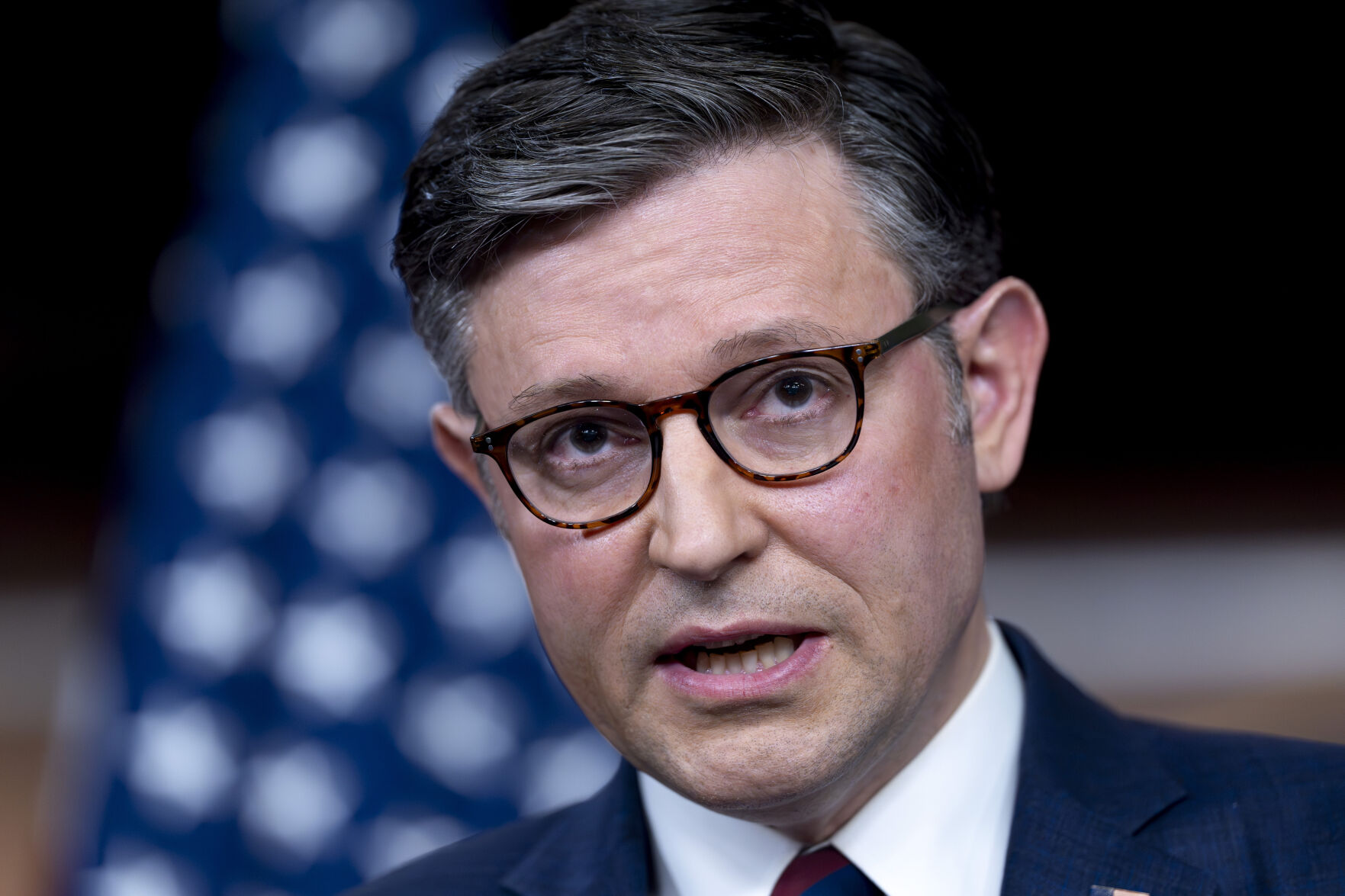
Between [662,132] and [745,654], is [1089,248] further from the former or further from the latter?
[745,654]

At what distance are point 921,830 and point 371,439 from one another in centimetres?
177

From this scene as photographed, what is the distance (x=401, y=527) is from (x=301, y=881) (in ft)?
2.72

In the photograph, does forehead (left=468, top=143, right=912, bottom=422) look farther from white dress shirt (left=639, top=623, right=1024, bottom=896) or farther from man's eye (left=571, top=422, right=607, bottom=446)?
white dress shirt (left=639, top=623, right=1024, bottom=896)

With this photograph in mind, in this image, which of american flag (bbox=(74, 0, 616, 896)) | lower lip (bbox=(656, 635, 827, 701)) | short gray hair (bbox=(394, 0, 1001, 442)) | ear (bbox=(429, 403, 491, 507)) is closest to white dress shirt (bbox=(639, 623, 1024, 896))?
lower lip (bbox=(656, 635, 827, 701))

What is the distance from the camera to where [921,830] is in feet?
4.87

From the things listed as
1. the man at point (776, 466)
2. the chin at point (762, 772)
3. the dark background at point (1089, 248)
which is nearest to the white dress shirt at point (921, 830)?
the man at point (776, 466)

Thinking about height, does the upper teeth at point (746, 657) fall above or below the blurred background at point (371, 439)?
above

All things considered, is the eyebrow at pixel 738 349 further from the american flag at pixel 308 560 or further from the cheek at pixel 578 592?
the american flag at pixel 308 560

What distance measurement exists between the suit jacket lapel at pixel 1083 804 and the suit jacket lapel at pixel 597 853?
1.70ft

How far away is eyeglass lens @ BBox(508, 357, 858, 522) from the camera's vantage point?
4.58 feet

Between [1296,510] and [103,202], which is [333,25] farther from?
[1296,510]

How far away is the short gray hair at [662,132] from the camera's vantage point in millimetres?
1446

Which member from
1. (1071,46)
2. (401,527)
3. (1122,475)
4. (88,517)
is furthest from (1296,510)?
(88,517)

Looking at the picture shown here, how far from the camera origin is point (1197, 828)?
1.47 m
